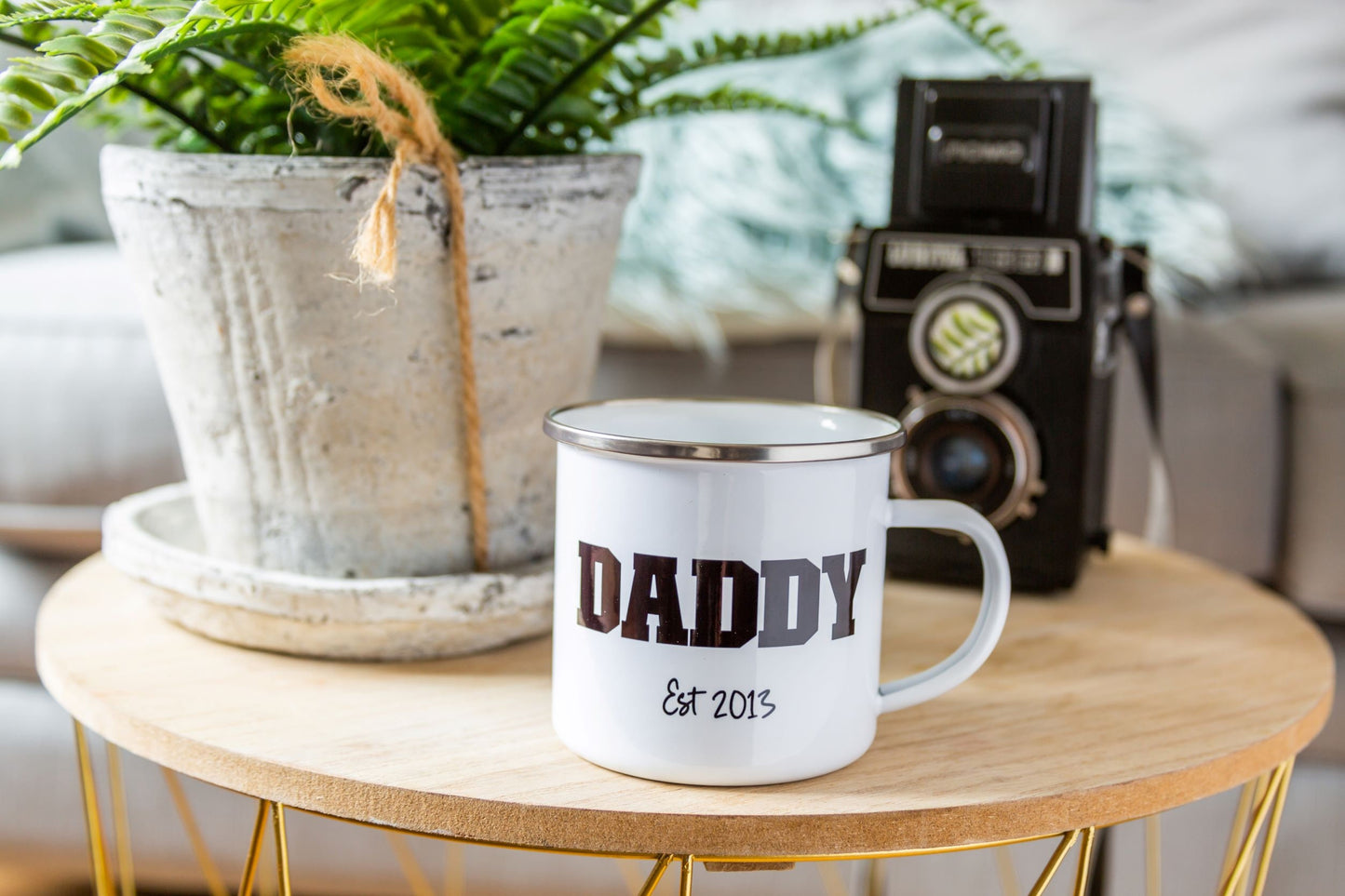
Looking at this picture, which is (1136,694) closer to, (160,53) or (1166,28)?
(160,53)

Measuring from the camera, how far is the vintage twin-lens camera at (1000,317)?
60 cm

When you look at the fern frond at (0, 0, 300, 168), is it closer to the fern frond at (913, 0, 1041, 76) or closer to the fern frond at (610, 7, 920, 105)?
the fern frond at (610, 7, 920, 105)

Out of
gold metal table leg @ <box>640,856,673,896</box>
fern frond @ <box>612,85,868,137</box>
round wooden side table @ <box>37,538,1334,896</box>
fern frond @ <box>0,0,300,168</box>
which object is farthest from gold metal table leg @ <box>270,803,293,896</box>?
fern frond @ <box>612,85,868,137</box>

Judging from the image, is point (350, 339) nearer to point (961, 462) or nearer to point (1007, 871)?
point (961, 462)

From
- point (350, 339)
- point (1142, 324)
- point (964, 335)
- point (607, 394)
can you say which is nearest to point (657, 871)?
point (350, 339)

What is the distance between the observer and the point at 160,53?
370 millimetres

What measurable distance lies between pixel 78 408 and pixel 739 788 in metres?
0.78

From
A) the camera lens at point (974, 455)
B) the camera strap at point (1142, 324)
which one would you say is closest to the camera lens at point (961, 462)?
the camera lens at point (974, 455)

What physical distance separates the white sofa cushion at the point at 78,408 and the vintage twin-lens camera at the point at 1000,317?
620 millimetres

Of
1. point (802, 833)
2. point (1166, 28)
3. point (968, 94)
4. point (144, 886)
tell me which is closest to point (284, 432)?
point (802, 833)

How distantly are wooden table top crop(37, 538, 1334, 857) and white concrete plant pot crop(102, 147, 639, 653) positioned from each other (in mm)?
58

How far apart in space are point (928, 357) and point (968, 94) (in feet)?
0.44

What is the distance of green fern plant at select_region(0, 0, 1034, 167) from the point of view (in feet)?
1.33

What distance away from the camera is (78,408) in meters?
0.97
